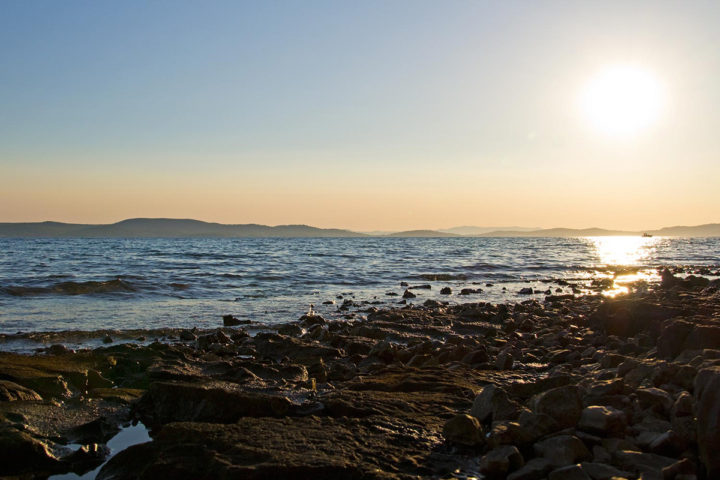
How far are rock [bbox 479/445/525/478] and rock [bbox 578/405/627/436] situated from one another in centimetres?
71

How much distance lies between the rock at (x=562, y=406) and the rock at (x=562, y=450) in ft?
0.96

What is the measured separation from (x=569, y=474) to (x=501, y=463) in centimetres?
48

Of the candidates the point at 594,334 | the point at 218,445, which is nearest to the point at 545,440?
the point at 218,445

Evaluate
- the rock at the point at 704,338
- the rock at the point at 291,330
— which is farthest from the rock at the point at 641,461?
the rock at the point at 291,330

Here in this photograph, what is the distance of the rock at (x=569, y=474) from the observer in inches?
131

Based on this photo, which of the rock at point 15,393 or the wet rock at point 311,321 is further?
the wet rock at point 311,321

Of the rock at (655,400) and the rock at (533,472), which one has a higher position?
the rock at (655,400)

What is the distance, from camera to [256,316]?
1466cm

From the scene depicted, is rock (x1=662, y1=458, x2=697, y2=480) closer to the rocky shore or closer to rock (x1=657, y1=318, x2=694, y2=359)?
the rocky shore

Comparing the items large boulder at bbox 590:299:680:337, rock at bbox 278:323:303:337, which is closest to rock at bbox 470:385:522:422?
large boulder at bbox 590:299:680:337

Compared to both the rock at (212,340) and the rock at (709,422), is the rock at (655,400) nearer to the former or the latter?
the rock at (709,422)

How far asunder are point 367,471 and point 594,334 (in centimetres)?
781

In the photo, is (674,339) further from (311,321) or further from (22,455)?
(311,321)

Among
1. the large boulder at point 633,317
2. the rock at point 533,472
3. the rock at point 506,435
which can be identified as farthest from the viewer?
the large boulder at point 633,317
